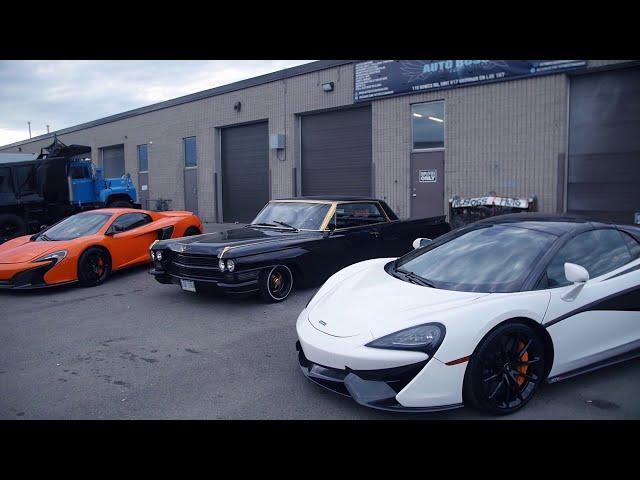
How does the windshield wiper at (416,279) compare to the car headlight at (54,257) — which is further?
the car headlight at (54,257)

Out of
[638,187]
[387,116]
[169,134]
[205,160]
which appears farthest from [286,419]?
[169,134]

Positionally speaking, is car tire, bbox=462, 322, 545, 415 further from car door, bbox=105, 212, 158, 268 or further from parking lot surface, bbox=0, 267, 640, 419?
car door, bbox=105, 212, 158, 268

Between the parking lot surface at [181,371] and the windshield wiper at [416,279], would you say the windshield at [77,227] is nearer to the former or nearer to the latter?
Result: the parking lot surface at [181,371]

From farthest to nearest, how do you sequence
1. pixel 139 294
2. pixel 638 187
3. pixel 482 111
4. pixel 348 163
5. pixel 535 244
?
pixel 348 163
pixel 482 111
pixel 638 187
pixel 139 294
pixel 535 244

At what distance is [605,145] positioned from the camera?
10961 mm

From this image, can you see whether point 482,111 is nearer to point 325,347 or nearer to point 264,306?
point 264,306

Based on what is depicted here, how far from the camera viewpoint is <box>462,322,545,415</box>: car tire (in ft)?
10.9

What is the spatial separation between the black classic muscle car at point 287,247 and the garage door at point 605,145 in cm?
471

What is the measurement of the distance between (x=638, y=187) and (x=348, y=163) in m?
7.69

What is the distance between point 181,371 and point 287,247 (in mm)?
2680

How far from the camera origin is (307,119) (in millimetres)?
16781

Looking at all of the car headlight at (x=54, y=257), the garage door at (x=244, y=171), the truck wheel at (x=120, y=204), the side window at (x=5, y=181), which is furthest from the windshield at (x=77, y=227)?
the garage door at (x=244, y=171)

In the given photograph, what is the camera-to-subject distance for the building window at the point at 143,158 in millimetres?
24078

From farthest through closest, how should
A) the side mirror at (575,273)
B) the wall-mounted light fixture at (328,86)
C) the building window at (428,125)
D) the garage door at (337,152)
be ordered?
the wall-mounted light fixture at (328,86) → the garage door at (337,152) → the building window at (428,125) → the side mirror at (575,273)
